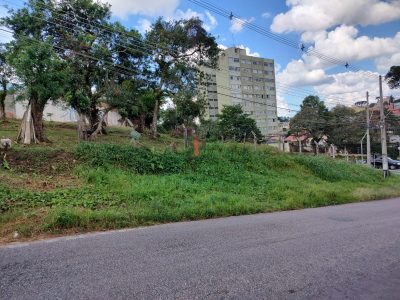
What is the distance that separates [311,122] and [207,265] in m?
50.4

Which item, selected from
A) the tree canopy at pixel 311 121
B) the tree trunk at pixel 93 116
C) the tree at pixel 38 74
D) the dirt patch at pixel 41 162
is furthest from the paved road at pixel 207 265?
the tree canopy at pixel 311 121

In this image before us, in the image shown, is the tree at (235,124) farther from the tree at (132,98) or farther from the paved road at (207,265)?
the paved road at (207,265)

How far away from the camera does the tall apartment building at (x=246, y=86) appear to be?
78.2 m

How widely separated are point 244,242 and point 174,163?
945 centimetres

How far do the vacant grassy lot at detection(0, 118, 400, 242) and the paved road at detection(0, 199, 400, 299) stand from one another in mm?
1206

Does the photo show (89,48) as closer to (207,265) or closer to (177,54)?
(177,54)

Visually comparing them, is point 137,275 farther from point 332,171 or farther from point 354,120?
point 354,120

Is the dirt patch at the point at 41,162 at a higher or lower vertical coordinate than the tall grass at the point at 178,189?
higher

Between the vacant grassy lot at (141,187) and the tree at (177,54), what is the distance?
12.8 meters

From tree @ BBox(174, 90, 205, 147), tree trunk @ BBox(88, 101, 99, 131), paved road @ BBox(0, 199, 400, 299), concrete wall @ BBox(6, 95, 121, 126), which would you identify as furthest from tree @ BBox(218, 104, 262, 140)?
paved road @ BBox(0, 199, 400, 299)

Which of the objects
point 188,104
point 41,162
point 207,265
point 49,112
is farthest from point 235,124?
point 207,265

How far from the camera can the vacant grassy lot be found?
7711mm

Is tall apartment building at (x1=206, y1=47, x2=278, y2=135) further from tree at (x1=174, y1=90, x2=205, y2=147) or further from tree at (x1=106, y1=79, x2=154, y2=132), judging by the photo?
tree at (x1=106, y1=79, x2=154, y2=132)

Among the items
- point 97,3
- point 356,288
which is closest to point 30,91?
point 97,3
